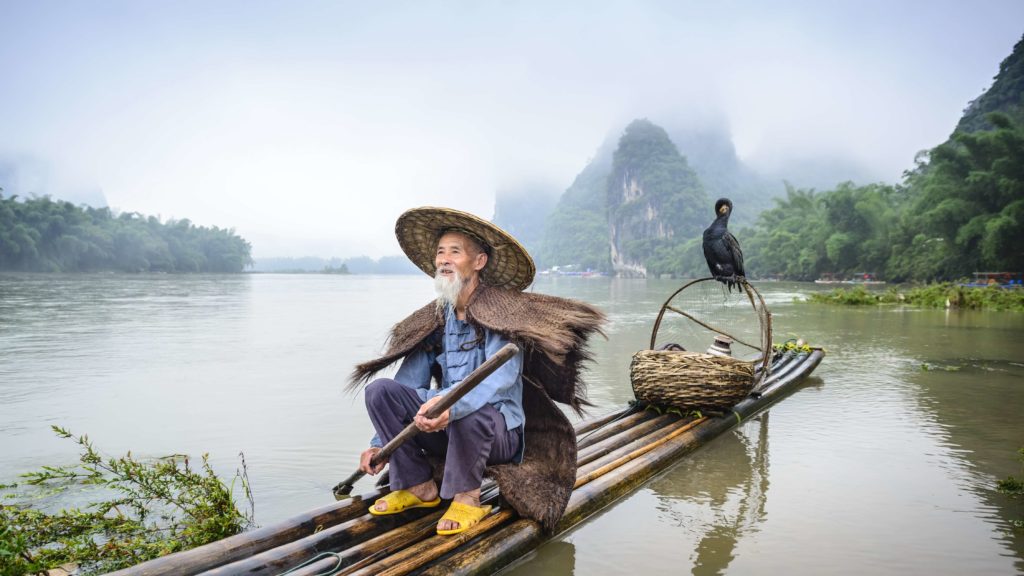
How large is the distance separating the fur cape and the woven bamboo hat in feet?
0.32

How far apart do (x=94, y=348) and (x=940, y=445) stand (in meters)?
9.64

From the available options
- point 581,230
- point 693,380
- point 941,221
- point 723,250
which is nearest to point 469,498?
point 693,380

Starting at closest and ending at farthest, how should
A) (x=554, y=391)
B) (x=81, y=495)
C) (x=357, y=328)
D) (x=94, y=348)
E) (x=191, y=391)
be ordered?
(x=554, y=391) → (x=81, y=495) → (x=191, y=391) → (x=94, y=348) → (x=357, y=328)

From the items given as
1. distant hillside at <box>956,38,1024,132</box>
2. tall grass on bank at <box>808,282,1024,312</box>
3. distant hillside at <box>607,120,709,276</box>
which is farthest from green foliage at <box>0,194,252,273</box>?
distant hillside at <box>956,38,1024,132</box>

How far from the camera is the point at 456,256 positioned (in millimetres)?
2605

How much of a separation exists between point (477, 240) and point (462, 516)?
110cm

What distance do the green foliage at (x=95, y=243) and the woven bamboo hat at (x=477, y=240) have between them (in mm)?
52878

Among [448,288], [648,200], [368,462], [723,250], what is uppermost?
[648,200]

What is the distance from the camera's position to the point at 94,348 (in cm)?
865

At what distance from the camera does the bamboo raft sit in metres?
1.88

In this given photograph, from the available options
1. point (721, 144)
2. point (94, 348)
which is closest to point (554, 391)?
point (94, 348)

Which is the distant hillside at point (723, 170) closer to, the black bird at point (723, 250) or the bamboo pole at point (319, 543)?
the black bird at point (723, 250)

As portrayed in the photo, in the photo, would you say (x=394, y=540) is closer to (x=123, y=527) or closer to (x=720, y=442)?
(x=123, y=527)

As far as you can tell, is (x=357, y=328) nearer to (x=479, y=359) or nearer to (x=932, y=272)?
(x=479, y=359)
